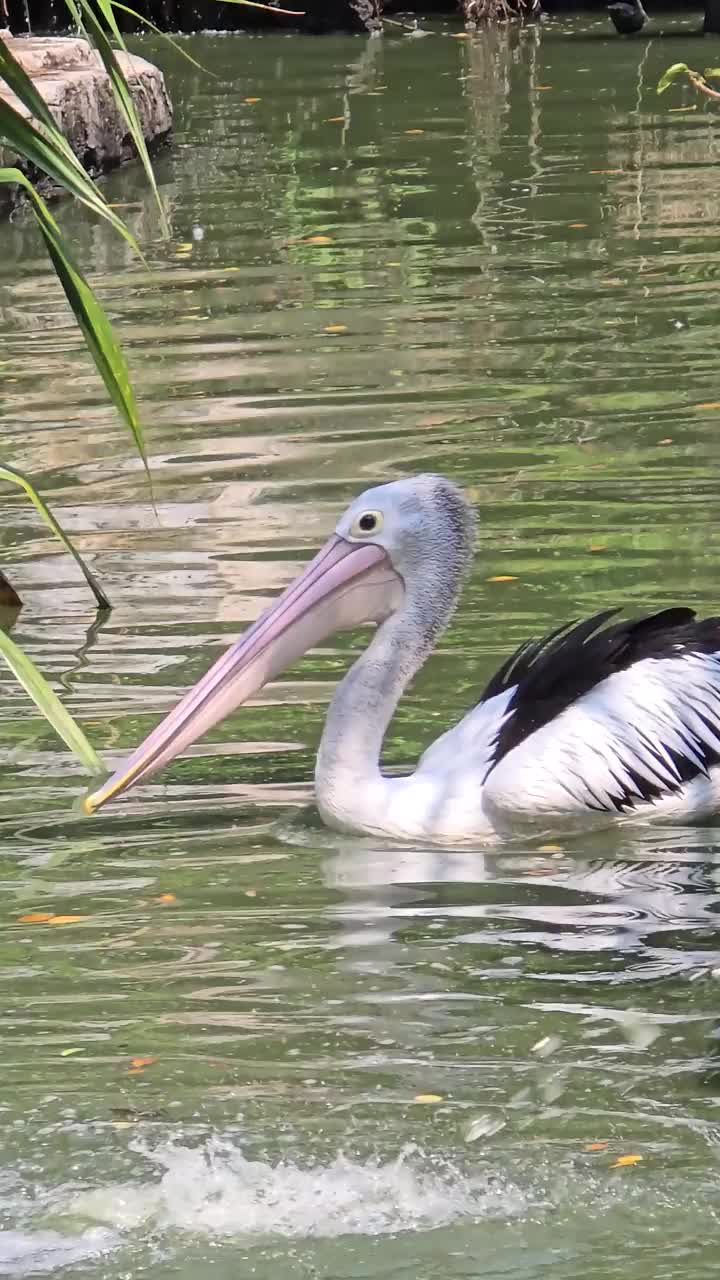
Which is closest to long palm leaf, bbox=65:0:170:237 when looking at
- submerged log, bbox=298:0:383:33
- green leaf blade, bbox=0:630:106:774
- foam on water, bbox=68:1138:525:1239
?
green leaf blade, bbox=0:630:106:774

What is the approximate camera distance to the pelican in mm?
4316

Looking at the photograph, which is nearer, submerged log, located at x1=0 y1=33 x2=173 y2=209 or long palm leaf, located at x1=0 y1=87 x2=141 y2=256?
long palm leaf, located at x1=0 y1=87 x2=141 y2=256

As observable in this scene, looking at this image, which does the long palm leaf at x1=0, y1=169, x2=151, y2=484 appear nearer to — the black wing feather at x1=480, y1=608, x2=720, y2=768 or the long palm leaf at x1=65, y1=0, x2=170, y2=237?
the long palm leaf at x1=65, y1=0, x2=170, y2=237

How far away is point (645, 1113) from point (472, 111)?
11357 millimetres

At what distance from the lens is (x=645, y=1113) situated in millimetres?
3113

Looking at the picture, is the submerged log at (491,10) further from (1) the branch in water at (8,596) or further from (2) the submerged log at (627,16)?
(1) the branch in water at (8,596)

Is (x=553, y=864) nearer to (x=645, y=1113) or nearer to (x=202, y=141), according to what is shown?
(x=645, y=1113)

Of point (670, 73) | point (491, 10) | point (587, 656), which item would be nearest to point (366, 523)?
point (587, 656)

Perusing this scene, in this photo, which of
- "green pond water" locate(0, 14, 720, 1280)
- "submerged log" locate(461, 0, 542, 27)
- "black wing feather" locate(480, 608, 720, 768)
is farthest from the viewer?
"submerged log" locate(461, 0, 542, 27)

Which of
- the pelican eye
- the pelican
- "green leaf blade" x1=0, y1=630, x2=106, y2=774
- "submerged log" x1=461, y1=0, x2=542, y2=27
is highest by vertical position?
"green leaf blade" x1=0, y1=630, x2=106, y2=774

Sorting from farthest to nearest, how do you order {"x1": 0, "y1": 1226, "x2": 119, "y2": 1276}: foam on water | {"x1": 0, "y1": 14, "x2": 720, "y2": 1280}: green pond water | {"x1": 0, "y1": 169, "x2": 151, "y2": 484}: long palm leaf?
1. {"x1": 0, "y1": 14, "x2": 720, "y2": 1280}: green pond water
2. {"x1": 0, "y1": 1226, "x2": 119, "y2": 1276}: foam on water
3. {"x1": 0, "y1": 169, "x2": 151, "y2": 484}: long palm leaf

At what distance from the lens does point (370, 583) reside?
4.56 m

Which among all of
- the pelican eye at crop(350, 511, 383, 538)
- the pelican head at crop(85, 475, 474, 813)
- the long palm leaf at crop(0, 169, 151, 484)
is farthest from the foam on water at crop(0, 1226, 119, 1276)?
the pelican eye at crop(350, 511, 383, 538)

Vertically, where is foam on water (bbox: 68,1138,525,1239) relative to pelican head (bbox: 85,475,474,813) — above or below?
below
